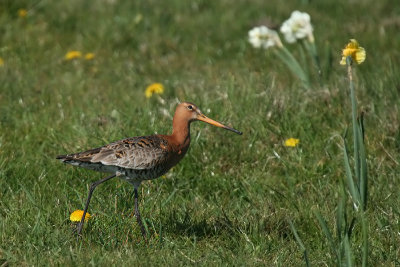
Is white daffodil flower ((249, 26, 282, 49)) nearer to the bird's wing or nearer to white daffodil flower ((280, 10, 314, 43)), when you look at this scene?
white daffodil flower ((280, 10, 314, 43))

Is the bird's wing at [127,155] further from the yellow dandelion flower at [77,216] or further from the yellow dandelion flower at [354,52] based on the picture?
the yellow dandelion flower at [354,52]

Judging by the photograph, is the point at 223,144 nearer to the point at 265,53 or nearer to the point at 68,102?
the point at 68,102

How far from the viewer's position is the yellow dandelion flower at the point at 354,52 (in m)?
4.57

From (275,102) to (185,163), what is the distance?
3.60 feet

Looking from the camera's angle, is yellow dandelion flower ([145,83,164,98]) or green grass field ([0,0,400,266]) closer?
green grass field ([0,0,400,266])

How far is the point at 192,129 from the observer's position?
6078mm

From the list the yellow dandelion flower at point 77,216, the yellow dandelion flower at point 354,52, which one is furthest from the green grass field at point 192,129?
the yellow dandelion flower at point 354,52

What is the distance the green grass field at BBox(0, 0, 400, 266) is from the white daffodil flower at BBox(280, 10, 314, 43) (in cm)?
29

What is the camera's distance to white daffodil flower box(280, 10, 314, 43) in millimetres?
6555

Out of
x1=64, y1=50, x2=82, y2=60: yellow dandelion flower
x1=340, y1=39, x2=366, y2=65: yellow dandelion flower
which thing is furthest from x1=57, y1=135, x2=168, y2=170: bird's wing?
x1=64, y1=50, x2=82, y2=60: yellow dandelion flower

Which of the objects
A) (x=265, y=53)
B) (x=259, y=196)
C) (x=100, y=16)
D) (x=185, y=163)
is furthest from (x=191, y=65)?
(x=259, y=196)

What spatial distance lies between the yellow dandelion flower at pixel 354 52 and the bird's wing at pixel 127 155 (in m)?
1.36

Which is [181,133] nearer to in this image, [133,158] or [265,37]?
[133,158]

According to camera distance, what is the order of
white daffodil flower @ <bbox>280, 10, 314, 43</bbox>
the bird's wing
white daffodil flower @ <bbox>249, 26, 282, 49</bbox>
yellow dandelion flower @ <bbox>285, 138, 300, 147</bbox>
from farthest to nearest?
white daffodil flower @ <bbox>249, 26, 282, 49</bbox>
white daffodil flower @ <bbox>280, 10, 314, 43</bbox>
yellow dandelion flower @ <bbox>285, 138, 300, 147</bbox>
the bird's wing
